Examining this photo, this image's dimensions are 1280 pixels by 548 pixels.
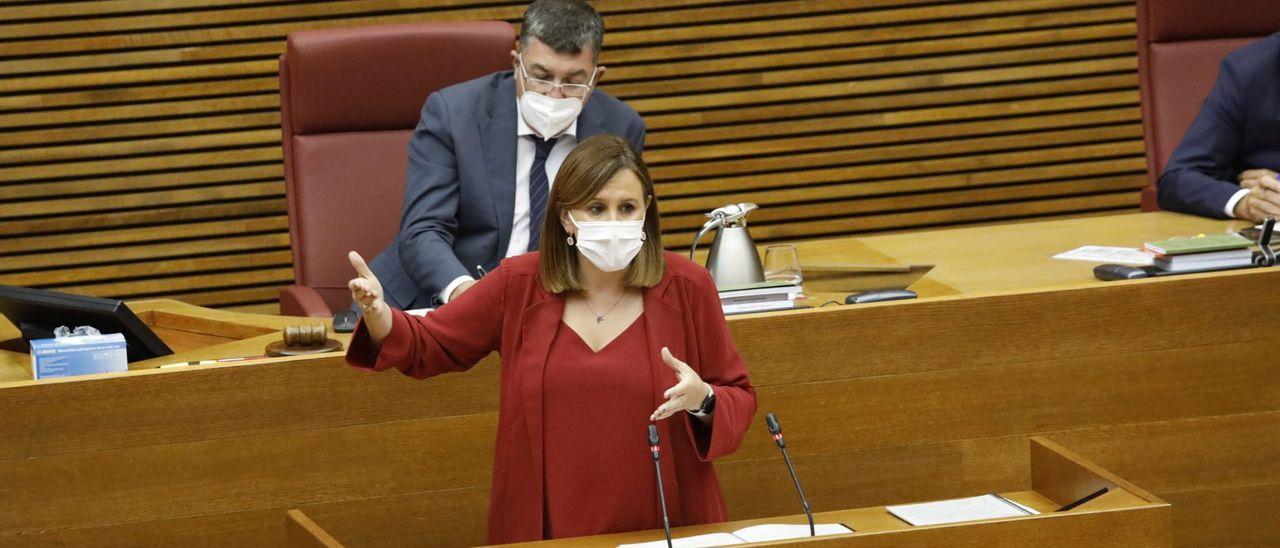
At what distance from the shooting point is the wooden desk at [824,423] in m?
2.68

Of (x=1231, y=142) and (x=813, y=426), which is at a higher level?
(x=1231, y=142)

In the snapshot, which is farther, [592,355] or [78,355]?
[78,355]

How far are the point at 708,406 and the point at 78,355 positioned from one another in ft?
3.98

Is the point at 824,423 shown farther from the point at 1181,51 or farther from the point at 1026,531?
the point at 1181,51

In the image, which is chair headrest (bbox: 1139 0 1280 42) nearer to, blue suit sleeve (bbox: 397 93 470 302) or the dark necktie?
the dark necktie

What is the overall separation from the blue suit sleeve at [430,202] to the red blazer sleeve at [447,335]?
91 cm

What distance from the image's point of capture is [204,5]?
5043mm

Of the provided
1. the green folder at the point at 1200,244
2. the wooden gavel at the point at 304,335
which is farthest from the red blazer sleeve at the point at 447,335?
the green folder at the point at 1200,244

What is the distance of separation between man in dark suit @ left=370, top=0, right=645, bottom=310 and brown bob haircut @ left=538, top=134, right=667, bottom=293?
3.32 ft

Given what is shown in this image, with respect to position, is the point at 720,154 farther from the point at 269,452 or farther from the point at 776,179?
the point at 269,452

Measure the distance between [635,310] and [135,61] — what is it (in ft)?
10.7

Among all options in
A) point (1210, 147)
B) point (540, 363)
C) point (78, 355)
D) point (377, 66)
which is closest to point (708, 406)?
point (540, 363)

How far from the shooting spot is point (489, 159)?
347cm

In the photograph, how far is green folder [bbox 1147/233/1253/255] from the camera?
302cm
